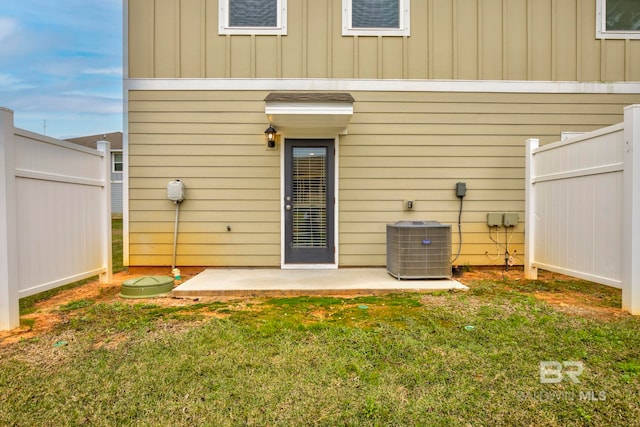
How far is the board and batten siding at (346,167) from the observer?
5254mm

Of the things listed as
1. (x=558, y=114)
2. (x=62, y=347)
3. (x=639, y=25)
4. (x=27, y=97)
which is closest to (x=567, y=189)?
(x=558, y=114)

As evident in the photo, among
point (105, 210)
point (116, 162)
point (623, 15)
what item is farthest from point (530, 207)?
point (116, 162)

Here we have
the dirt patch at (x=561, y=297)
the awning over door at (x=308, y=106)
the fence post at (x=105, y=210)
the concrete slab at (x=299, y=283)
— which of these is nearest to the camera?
the dirt patch at (x=561, y=297)

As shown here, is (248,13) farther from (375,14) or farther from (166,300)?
(166,300)

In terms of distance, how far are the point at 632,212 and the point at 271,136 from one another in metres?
4.20

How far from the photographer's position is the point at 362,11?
5.22 meters

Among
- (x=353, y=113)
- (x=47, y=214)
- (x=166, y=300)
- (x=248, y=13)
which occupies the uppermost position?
(x=248, y=13)

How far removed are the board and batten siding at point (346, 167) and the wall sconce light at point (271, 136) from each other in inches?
5.5

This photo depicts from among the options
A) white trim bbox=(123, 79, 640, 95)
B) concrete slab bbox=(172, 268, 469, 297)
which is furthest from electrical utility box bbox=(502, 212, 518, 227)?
white trim bbox=(123, 79, 640, 95)

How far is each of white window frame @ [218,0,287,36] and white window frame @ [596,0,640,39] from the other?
4731mm

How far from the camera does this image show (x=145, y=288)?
3.96 meters

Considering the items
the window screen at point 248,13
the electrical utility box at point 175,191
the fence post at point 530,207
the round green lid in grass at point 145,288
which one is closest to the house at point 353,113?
the window screen at point 248,13

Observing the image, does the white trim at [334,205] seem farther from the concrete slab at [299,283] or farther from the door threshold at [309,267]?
the concrete slab at [299,283]

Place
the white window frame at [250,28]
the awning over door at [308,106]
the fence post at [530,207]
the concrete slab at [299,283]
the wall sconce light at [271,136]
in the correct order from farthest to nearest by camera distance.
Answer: the white window frame at [250,28] → the wall sconce light at [271,136] → the fence post at [530,207] → the awning over door at [308,106] → the concrete slab at [299,283]
